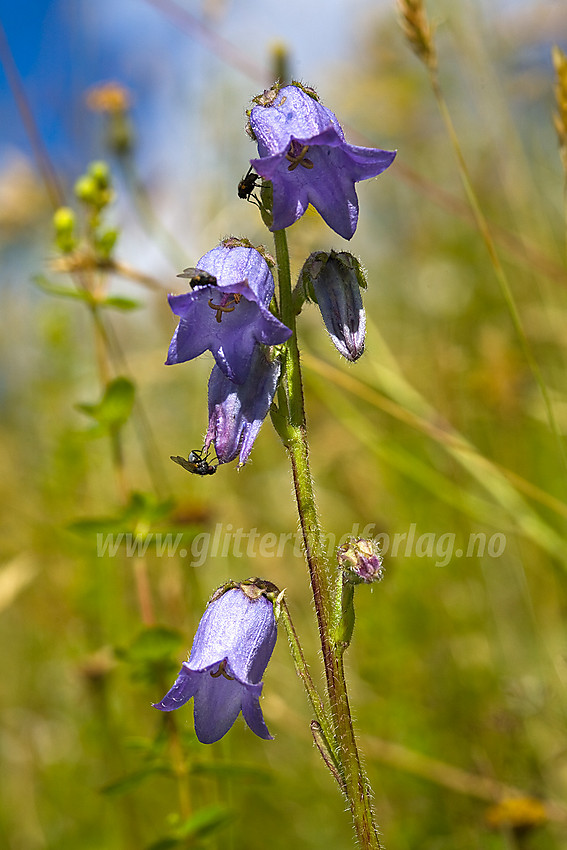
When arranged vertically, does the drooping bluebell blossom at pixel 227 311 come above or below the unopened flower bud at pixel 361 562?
above

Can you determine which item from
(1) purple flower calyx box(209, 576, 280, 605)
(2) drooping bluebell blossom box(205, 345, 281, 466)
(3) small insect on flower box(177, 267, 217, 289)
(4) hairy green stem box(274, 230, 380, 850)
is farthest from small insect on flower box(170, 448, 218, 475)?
(3) small insect on flower box(177, 267, 217, 289)

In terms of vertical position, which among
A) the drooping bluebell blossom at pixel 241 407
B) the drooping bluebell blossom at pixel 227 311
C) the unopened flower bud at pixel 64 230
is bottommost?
the drooping bluebell blossom at pixel 241 407

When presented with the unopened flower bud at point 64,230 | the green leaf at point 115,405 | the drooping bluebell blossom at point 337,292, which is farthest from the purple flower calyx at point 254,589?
the unopened flower bud at point 64,230

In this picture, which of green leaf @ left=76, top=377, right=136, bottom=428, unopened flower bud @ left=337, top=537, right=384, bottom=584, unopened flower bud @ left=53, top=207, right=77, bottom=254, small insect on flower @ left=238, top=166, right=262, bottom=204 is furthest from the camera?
unopened flower bud @ left=53, top=207, right=77, bottom=254

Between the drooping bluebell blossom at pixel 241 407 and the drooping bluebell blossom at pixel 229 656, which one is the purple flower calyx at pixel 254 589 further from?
the drooping bluebell blossom at pixel 241 407

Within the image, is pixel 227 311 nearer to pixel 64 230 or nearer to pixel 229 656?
pixel 229 656

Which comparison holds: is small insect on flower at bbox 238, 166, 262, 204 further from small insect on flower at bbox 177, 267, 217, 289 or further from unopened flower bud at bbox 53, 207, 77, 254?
unopened flower bud at bbox 53, 207, 77, 254

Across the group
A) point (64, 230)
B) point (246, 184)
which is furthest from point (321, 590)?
point (64, 230)
